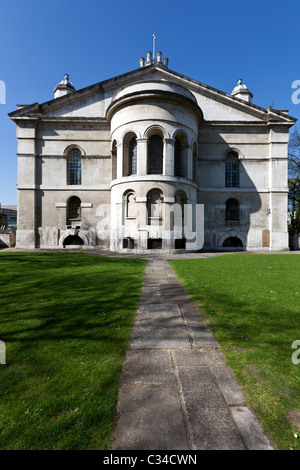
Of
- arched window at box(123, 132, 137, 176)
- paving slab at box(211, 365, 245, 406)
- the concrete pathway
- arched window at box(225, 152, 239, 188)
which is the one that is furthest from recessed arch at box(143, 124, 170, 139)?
paving slab at box(211, 365, 245, 406)

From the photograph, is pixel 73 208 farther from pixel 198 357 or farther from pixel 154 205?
pixel 198 357

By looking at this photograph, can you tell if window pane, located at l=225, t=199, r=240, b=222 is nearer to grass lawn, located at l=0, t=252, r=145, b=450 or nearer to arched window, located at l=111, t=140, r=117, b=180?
arched window, located at l=111, t=140, r=117, b=180

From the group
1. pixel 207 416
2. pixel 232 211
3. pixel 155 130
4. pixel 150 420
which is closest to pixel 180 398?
pixel 207 416

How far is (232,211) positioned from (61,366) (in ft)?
67.2

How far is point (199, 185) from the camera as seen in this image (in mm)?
19969

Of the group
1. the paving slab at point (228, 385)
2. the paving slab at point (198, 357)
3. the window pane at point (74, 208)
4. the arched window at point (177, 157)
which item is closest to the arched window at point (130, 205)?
the arched window at point (177, 157)

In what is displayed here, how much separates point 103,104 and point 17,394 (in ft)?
75.0

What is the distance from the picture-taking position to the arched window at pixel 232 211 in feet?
66.5

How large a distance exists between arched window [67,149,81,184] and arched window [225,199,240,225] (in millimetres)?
14406

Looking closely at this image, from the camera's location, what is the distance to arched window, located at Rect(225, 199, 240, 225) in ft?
66.5

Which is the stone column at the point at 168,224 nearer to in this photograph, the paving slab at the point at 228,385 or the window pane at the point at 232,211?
the window pane at the point at 232,211

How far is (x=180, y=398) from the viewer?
209 cm

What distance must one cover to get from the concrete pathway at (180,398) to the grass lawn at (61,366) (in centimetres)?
18
